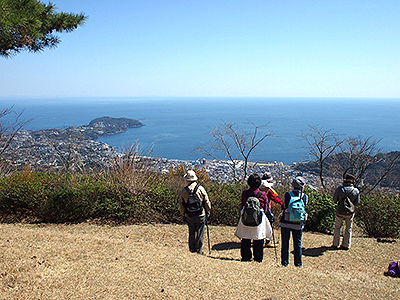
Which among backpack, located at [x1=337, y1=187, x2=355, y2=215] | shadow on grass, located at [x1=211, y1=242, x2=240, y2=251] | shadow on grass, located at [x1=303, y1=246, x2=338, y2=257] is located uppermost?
backpack, located at [x1=337, y1=187, x2=355, y2=215]

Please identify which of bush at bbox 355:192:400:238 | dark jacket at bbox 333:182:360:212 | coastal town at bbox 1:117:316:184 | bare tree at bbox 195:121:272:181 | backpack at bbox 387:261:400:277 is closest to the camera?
backpack at bbox 387:261:400:277

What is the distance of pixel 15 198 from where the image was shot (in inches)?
267

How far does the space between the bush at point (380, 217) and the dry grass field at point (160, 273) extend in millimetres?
1175

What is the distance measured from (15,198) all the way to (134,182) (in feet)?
9.47

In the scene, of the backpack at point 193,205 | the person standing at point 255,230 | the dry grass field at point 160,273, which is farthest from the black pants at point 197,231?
the person standing at point 255,230

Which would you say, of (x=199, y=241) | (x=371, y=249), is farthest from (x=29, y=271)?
(x=371, y=249)

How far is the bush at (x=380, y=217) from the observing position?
20.9ft

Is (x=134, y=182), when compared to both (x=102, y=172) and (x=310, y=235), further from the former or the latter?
(x=310, y=235)

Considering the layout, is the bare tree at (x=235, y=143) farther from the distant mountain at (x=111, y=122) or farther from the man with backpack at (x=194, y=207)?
the distant mountain at (x=111, y=122)

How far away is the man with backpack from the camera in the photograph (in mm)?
4758

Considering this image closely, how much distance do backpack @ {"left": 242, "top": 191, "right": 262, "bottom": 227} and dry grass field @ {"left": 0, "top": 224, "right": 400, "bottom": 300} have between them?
2.12 ft

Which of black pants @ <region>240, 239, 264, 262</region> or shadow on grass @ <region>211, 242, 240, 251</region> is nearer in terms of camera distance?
black pants @ <region>240, 239, 264, 262</region>

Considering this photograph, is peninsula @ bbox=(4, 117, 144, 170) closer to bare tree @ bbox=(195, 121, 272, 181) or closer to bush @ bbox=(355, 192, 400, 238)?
bare tree @ bbox=(195, 121, 272, 181)

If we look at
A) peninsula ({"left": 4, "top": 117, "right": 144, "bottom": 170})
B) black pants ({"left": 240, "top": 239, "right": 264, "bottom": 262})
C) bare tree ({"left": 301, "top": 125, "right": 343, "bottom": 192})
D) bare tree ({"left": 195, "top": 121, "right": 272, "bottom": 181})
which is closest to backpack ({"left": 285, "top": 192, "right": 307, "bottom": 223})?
black pants ({"left": 240, "top": 239, "right": 264, "bottom": 262})
